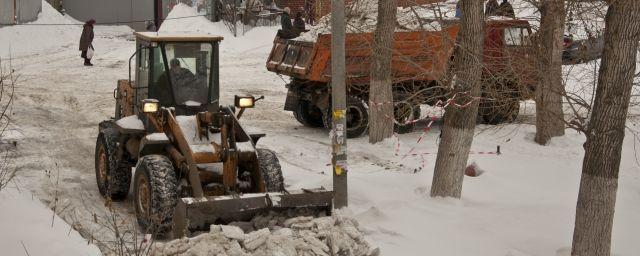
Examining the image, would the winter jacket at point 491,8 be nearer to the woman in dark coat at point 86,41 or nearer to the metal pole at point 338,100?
the metal pole at point 338,100

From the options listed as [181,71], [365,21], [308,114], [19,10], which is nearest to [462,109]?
[181,71]

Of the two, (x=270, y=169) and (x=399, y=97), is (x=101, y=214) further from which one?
(x=399, y=97)

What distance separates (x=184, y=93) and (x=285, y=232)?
340 cm

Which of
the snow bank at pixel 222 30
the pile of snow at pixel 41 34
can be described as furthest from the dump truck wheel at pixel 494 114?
the pile of snow at pixel 41 34

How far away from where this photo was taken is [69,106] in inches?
739

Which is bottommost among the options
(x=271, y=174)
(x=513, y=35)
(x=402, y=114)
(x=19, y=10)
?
(x=402, y=114)

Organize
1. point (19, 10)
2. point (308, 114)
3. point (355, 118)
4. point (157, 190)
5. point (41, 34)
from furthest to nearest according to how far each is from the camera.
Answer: point (19, 10), point (41, 34), point (308, 114), point (355, 118), point (157, 190)

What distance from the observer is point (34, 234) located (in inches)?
285

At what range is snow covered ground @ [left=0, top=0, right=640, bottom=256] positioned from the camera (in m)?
9.59

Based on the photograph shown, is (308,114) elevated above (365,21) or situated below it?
below

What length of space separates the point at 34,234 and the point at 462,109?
535 centimetres

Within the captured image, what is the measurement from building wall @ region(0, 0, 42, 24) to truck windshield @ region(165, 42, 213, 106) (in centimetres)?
2449

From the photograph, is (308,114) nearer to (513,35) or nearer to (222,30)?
(513,35)

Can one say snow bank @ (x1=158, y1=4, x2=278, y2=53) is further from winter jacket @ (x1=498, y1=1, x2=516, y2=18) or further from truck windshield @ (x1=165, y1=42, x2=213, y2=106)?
truck windshield @ (x1=165, y1=42, x2=213, y2=106)
